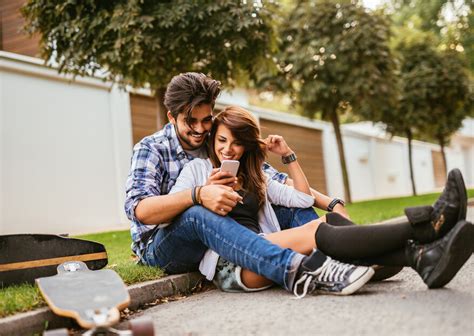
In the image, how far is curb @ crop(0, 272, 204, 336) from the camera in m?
2.77

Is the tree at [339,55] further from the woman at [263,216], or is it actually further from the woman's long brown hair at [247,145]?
the woman's long brown hair at [247,145]

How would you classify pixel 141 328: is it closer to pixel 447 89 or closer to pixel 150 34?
pixel 150 34

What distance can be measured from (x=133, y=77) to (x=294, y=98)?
7.52 m

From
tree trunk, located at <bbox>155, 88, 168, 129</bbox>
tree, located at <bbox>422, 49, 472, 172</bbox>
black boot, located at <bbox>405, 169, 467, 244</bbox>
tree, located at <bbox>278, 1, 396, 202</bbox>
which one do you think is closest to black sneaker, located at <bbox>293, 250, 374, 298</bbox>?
black boot, located at <bbox>405, 169, 467, 244</bbox>

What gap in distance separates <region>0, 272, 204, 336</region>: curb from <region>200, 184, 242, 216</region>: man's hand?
2.51ft

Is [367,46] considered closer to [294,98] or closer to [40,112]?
[294,98]

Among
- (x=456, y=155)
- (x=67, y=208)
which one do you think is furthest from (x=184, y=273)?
(x=456, y=155)

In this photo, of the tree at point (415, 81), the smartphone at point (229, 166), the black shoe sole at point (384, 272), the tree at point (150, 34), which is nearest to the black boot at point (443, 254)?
the black shoe sole at point (384, 272)

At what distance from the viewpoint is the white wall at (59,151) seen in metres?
10.2

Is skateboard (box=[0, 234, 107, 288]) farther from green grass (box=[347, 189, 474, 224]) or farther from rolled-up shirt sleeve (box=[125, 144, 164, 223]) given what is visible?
green grass (box=[347, 189, 474, 224])

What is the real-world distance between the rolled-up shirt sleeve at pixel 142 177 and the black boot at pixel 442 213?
1.58 m

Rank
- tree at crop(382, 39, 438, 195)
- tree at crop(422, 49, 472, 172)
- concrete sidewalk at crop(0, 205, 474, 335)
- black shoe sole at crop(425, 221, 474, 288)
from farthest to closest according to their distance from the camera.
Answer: tree at crop(382, 39, 438, 195), tree at crop(422, 49, 472, 172), black shoe sole at crop(425, 221, 474, 288), concrete sidewalk at crop(0, 205, 474, 335)

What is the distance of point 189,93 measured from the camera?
3691mm

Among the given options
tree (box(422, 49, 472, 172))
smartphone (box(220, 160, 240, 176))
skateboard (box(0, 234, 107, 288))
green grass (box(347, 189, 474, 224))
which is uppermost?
tree (box(422, 49, 472, 172))
